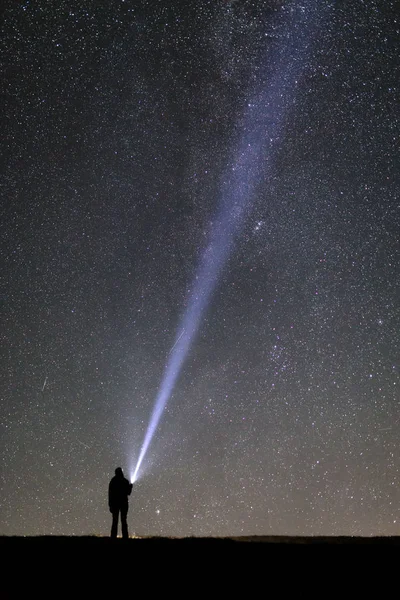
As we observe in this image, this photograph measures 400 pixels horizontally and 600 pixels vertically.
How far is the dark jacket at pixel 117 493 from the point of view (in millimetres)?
9227

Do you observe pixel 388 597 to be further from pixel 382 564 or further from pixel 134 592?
pixel 134 592

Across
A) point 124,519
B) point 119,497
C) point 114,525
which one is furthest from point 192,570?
point 124,519

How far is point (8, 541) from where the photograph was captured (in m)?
7.25

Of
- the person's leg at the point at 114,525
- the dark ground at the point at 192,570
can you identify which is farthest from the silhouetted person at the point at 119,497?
the dark ground at the point at 192,570

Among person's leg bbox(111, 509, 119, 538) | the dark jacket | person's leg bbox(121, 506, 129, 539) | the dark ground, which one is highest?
the dark ground

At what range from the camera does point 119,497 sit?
364 inches

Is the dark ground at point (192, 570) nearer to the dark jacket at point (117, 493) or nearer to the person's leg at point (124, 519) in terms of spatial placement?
→ the dark jacket at point (117, 493)

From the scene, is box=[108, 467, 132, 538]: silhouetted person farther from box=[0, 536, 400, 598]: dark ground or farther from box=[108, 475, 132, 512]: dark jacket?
box=[0, 536, 400, 598]: dark ground

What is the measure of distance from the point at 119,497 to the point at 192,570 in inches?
159

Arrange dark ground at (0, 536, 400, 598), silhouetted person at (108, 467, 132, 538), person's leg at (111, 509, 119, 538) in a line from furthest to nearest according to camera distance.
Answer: silhouetted person at (108, 467, 132, 538) → person's leg at (111, 509, 119, 538) → dark ground at (0, 536, 400, 598)

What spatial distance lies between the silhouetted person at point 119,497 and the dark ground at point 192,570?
7.30 ft

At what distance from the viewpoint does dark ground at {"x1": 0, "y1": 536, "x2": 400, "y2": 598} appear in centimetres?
484

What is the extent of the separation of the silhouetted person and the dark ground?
2225mm

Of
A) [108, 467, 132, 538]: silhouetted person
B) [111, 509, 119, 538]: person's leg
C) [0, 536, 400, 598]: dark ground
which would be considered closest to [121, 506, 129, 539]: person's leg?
[108, 467, 132, 538]: silhouetted person
